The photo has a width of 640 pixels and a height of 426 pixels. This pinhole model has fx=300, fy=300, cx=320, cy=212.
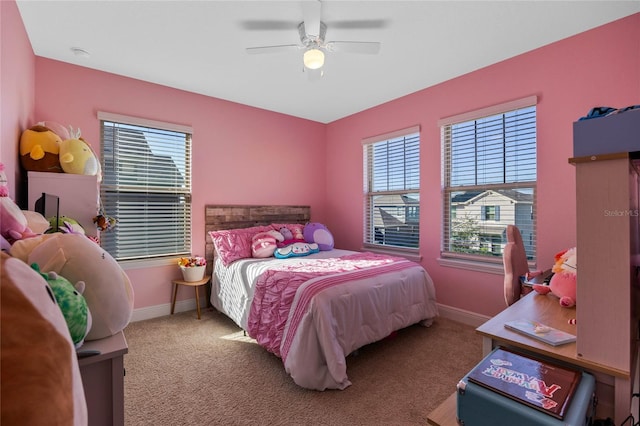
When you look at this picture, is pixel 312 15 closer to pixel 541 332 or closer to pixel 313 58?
pixel 313 58

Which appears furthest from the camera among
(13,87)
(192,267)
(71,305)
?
Answer: (192,267)

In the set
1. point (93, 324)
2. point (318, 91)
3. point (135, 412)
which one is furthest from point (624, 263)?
point (318, 91)

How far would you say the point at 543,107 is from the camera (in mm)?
2633

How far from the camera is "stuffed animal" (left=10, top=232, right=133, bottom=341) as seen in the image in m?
0.96

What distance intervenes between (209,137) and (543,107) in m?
3.50

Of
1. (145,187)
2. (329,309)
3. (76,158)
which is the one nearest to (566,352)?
(329,309)

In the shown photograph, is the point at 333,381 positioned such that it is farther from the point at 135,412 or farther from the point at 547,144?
the point at 547,144

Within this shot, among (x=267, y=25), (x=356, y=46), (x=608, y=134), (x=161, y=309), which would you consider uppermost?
(x=267, y=25)

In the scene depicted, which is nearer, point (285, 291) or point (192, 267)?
point (285, 291)

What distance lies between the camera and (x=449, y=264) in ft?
10.8

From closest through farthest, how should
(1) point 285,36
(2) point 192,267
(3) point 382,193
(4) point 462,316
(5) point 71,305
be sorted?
(5) point 71,305 < (1) point 285,36 < (4) point 462,316 < (2) point 192,267 < (3) point 382,193

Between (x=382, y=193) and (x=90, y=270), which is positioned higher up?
(x=382, y=193)

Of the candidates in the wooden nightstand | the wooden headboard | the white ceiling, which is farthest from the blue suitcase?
the wooden headboard

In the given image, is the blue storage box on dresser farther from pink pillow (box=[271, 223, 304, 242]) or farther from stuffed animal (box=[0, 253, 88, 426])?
pink pillow (box=[271, 223, 304, 242])
